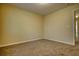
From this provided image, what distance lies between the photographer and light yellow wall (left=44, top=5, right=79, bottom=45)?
8.75 feet

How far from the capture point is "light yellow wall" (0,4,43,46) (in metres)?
2.49

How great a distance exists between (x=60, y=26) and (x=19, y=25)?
4.91 feet

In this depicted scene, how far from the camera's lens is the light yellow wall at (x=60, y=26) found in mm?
2668

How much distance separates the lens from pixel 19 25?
295cm

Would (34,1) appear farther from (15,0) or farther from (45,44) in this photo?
(45,44)

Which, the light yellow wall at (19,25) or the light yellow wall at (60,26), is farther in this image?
the light yellow wall at (60,26)

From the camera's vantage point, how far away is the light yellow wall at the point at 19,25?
2.49 metres

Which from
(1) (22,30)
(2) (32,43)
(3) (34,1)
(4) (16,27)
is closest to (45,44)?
(2) (32,43)

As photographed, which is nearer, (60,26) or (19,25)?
(60,26)

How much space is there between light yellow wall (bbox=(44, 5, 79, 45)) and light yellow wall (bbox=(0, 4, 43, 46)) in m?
0.34

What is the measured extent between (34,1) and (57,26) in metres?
1.45

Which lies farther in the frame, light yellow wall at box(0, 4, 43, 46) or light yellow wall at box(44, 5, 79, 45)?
light yellow wall at box(44, 5, 79, 45)

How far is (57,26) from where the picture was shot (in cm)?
287

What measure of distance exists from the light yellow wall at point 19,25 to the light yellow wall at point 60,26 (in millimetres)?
344
